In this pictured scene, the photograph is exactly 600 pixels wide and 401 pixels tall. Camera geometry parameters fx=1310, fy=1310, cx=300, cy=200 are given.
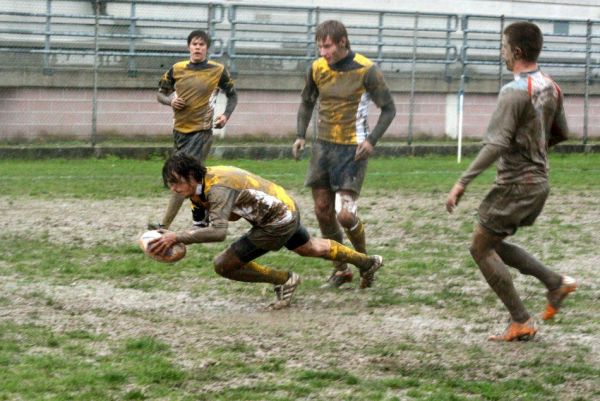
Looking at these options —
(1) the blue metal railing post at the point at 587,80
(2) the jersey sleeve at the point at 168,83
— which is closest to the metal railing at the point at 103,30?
(1) the blue metal railing post at the point at 587,80

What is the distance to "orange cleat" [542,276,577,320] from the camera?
25.7 ft

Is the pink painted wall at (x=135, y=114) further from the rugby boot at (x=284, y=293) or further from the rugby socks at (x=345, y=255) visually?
the rugby boot at (x=284, y=293)

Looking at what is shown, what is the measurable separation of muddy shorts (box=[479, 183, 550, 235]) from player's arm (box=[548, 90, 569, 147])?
12.0 inches

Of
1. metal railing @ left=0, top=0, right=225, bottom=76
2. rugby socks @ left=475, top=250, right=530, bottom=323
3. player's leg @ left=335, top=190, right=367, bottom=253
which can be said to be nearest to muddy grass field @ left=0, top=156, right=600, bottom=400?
rugby socks @ left=475, top=250, right=530, bottom=323

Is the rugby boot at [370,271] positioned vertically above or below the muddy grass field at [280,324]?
above

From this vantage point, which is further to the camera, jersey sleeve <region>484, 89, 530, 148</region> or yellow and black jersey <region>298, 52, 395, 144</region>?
yellow and black jersey <region>298, 52, 395, 144</region>

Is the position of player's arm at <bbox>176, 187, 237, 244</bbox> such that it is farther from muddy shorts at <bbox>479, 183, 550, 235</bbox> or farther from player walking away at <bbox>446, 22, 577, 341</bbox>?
muddy shorts at <bbox>479, 183, 550, 235</bbox>

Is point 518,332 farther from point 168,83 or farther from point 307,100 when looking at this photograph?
point 168,83

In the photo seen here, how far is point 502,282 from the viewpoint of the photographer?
770 centimetres

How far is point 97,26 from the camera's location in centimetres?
2167

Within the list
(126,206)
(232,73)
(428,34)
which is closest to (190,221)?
(126,206)

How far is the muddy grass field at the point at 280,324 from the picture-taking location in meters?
6.51

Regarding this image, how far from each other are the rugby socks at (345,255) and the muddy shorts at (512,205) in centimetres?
163

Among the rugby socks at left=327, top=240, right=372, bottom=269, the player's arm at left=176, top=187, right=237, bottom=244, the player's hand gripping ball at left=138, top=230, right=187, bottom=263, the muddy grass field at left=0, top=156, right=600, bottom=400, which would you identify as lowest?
the muddy grass field at left=0, top=156, right=600, bottom=400
